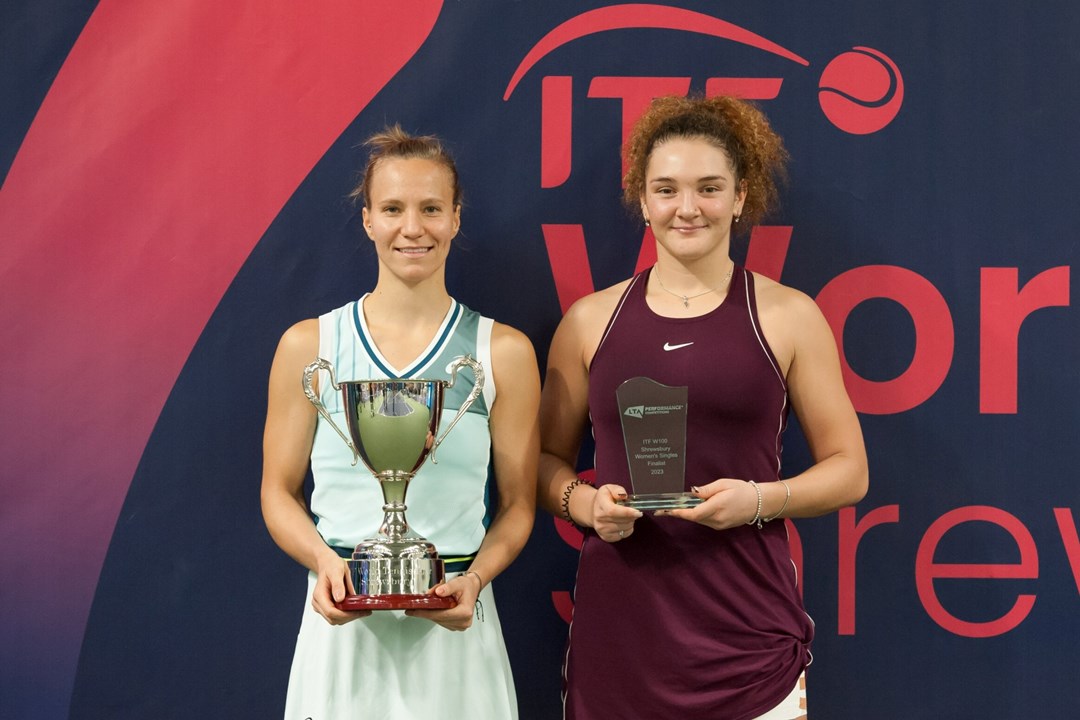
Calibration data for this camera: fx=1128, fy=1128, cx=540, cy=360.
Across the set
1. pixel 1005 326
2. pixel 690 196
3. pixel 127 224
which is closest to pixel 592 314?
pixel 690 196

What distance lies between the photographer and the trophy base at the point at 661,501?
7.07 ft

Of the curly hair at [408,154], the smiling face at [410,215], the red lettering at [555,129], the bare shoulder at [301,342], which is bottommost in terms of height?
the bare shoulder at [301,342]

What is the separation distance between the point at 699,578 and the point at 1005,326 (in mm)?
1173

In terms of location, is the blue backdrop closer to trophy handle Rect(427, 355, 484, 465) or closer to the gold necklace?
the gold necklace

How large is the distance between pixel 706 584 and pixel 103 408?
5.34ft

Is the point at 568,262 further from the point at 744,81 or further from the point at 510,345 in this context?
the point at 744,81

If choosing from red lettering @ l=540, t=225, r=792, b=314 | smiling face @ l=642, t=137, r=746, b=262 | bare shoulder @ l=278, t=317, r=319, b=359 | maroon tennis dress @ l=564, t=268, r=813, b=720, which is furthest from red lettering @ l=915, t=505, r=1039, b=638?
bare shoulder @ l=278, t=317, r=319, b=359

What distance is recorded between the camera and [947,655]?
9.42ft

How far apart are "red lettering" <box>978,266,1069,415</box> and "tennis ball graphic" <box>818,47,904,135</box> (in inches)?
19.1

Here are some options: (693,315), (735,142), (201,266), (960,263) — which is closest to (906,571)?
(960,263)

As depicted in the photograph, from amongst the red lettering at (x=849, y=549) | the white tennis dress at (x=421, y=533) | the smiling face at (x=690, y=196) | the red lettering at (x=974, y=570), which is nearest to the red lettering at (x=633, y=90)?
the smiling face at (x=690, y=196)

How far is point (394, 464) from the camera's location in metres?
2.14

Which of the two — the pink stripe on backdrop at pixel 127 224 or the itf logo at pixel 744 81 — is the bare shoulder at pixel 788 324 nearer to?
the itf logo at pixel 744 81

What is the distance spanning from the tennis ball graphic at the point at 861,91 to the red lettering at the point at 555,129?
651 mm
